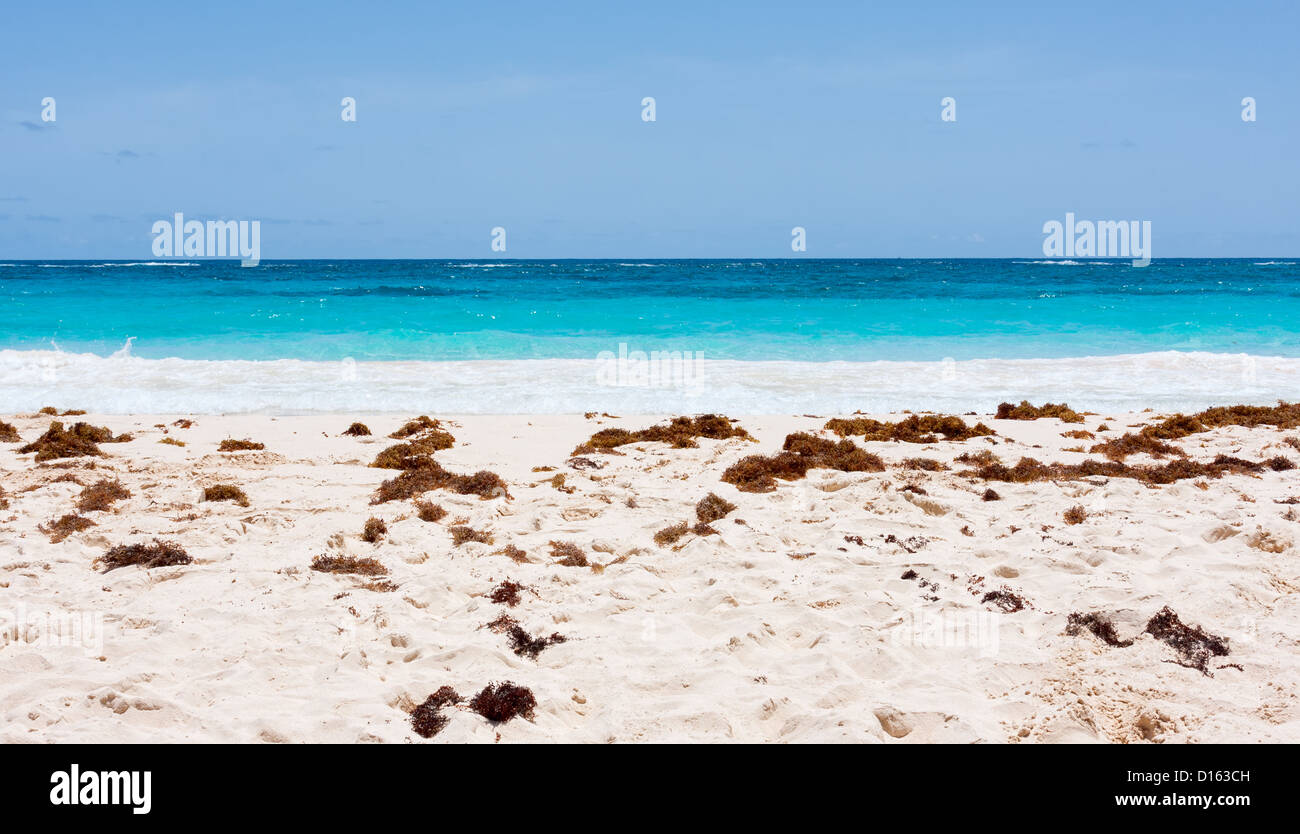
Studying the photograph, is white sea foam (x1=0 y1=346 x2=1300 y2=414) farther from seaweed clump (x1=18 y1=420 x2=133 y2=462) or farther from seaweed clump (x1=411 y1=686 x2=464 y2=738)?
seaweed clump (x1=411 y1=686 x2=464 y2=738)

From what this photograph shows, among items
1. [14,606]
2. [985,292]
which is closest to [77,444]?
[14,606]

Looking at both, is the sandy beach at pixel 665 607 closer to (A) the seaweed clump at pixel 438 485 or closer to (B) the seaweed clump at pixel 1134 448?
(A) the seaweed clump at pixel 438 485

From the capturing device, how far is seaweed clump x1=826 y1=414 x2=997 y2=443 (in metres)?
9.42

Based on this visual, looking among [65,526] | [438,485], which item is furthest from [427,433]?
[65,526]

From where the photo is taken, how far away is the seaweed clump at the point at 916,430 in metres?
9.42

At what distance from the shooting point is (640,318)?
96.1ft

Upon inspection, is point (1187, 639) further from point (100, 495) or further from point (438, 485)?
point (100, 495)

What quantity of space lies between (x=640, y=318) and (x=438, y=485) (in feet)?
73.1

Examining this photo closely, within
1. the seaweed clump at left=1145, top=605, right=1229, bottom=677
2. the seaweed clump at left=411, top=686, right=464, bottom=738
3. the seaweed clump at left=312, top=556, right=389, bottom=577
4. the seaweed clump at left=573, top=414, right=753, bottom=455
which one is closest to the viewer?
the seaweed clump at left=411, top=686, right=464, bottom=738

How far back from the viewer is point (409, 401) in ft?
42.1

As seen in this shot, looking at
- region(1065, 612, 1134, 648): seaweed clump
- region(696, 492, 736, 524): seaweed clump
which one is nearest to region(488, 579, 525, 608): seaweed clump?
region(696, 492, 736, 524): seaweed clump

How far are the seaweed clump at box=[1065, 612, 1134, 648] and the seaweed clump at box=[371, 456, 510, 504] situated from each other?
14.8ft
